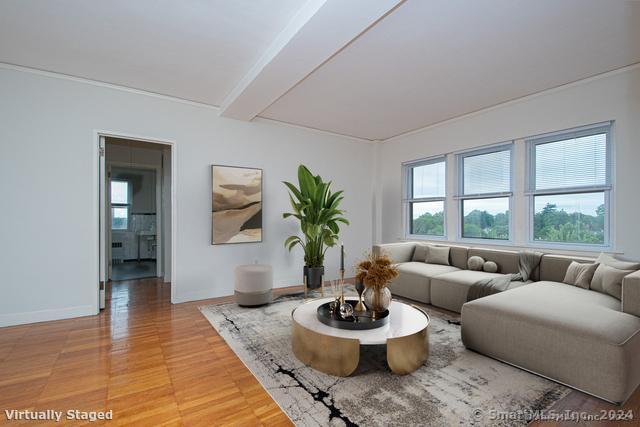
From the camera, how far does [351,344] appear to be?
2115 millimetres

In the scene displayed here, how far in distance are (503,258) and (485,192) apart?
1.11m

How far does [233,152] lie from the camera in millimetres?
4516

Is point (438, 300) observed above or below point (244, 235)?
below

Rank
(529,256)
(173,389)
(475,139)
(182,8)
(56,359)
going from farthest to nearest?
(475,139)
(529,256)
(56,359)
(182,8)
(173,389)

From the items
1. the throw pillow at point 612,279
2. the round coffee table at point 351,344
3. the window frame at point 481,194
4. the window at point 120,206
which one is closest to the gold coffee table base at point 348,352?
the round coffee table at point 351,344

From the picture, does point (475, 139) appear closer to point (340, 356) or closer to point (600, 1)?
point (600, 1)

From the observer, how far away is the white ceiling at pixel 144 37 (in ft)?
7.48

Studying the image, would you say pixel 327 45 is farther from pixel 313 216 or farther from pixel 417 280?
pixel 417 280

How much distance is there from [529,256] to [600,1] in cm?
252

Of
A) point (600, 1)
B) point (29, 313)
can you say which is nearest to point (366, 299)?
point (600, 1)

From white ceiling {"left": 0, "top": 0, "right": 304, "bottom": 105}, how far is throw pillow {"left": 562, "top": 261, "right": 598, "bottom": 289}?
3.55 m

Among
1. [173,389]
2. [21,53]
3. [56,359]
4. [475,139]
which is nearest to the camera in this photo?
[173,389]

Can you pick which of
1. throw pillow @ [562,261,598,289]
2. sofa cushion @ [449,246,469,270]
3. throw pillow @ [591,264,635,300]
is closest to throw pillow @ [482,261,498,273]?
sofa cushion @ [449,246,469,270]

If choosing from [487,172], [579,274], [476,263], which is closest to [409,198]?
[487,172]
